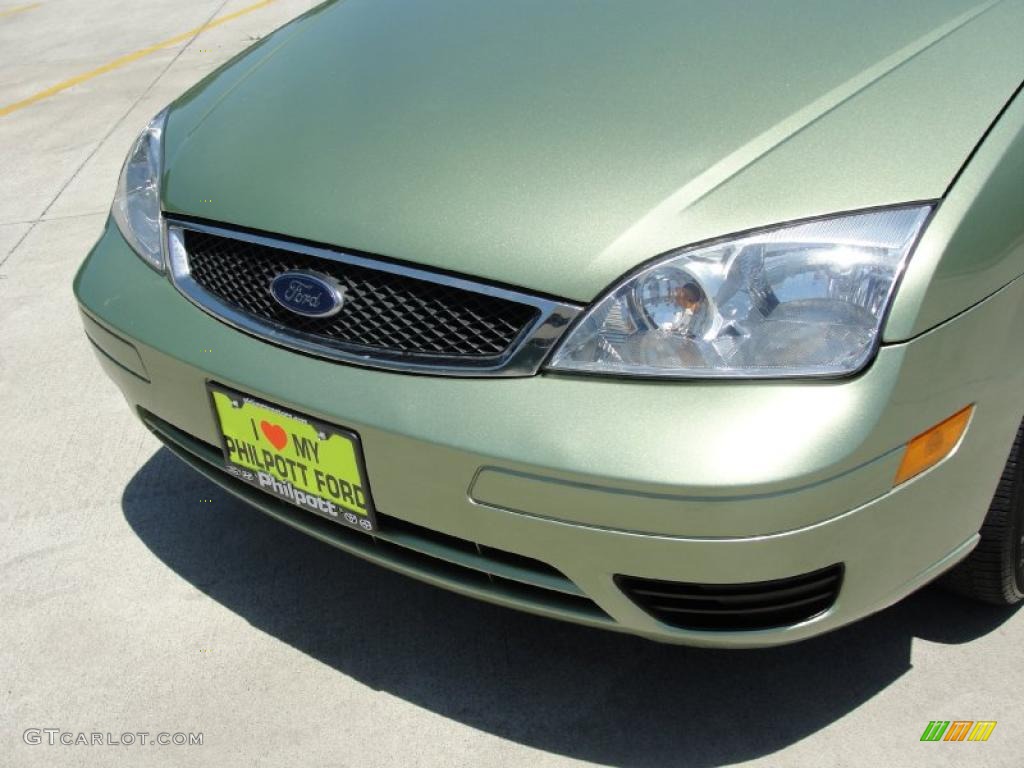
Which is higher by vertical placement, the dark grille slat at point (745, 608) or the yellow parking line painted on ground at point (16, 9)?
the dark grille slat at point (745, 608)

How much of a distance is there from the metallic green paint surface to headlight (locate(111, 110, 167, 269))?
4.3 inches

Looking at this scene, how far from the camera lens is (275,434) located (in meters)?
2.08

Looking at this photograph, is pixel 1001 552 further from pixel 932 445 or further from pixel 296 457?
pixel 296 457

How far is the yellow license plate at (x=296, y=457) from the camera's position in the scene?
1997mm

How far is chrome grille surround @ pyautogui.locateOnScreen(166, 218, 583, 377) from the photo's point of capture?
1845 millimetres

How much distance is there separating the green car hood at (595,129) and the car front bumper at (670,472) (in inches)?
8.4

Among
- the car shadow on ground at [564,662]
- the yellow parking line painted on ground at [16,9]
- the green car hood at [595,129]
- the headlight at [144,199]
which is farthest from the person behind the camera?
the yellow parking line painted on ground at [16,9]

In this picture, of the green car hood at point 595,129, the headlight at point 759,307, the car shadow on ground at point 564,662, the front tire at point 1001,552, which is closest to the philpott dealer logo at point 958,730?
the car shadow on ground at point 564,662

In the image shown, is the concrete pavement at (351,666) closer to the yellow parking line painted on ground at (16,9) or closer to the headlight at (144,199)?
the headlight at (144,199)

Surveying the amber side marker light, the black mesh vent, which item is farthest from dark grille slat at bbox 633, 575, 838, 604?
the amber side marker light

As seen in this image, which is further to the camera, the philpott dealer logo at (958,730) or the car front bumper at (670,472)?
the philpott dealer logo at (958,730)

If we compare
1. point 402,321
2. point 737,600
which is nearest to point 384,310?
point 402,321

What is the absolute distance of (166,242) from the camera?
229 cm

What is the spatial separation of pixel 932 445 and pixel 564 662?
0.89m
